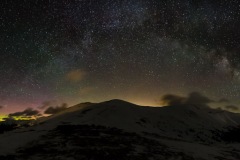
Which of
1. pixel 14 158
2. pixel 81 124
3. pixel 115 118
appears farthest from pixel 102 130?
pixel 14 158

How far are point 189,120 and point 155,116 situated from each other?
1390cm

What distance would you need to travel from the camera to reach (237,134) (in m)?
96.5

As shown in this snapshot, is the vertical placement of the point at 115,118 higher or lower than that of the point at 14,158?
higher

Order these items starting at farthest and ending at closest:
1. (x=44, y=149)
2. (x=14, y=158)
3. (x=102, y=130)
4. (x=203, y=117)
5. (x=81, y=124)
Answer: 1. (x=203, y=117)
2. (x=81, y=124)
3. (x=102, y=130)
4. (x=44, y=149)
5. (x=14, y=158)

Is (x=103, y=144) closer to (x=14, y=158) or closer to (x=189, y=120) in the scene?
(x=14, y=158)

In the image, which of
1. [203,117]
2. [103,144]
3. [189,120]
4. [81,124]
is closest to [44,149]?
[103,144]

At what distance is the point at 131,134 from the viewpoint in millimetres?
65062

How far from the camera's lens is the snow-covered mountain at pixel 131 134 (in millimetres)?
44312

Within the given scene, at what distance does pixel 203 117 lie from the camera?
110 meters

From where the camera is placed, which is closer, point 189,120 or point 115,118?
point 115,118

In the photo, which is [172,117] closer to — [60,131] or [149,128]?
[149,128]

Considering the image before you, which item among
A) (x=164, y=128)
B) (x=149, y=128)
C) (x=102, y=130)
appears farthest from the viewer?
(x=164, y=128)

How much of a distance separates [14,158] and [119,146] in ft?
58.8

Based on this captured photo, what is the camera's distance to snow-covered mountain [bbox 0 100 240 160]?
44312 millimetres
